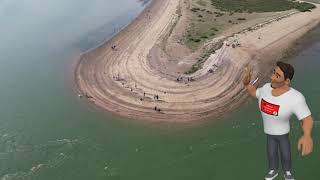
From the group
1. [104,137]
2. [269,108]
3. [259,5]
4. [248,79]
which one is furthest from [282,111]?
[259,5]

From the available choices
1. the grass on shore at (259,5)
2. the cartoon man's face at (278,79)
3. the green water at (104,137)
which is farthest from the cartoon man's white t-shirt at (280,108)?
the grass on shore at (259,5)

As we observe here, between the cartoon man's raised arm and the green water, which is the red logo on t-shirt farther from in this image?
the green water

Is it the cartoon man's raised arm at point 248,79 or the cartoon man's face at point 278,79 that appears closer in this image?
the cartoon man's face at point 278,79

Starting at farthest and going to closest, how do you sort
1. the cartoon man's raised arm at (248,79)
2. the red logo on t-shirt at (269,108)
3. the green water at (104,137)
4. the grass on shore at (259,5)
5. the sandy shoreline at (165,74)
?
the grass on shore at (259,5) < the sandy shoreline at (165,74) < the green water at (104,137) < the cartoon man's raised arm at (248,79) < the red logo on t-shirt at (269,108)

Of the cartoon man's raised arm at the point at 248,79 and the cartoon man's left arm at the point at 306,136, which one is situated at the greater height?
the cartoon man's raised arm at the point at 248,79

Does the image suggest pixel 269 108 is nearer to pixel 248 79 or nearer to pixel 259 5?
pixel 248 79

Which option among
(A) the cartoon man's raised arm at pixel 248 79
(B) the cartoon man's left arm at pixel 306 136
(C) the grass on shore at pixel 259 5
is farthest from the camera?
(C) the grass on shore at pixel 259 5

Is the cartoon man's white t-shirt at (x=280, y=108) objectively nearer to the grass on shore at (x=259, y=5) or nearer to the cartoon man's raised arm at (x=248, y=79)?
the cartoon man's raised arm at (x=248, y=79)

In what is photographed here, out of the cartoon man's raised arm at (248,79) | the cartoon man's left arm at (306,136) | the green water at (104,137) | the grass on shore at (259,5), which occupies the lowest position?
the green water at (104,137)

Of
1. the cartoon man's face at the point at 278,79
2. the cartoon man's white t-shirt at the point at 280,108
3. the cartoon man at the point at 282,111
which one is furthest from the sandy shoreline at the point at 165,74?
the cartoon man's face at the point at 278,79
